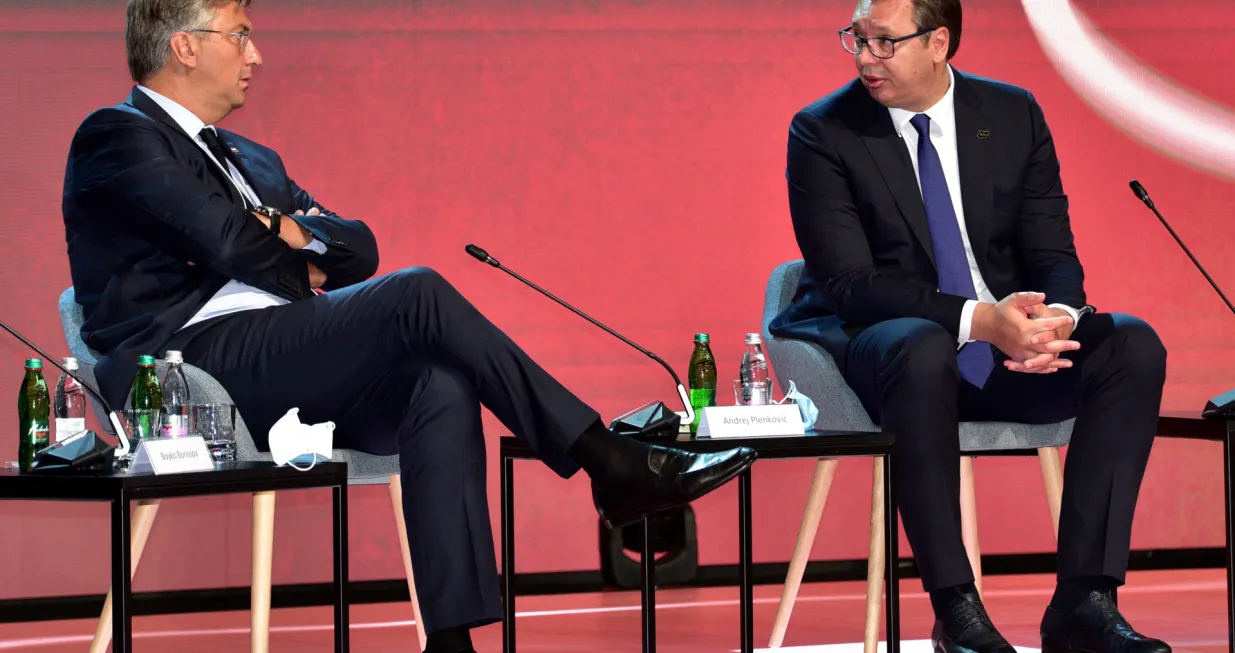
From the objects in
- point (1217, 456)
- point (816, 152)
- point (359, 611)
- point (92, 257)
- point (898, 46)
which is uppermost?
point (898, 46)

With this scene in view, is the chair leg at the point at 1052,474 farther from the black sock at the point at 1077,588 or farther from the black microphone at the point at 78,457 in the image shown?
the black microphone at the point at 78,457

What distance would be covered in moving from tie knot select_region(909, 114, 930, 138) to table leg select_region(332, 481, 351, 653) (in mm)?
1465

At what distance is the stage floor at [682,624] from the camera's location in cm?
327

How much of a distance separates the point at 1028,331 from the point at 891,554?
52 cm

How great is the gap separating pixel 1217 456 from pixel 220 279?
330 cm

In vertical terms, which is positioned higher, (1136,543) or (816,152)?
(816,152)

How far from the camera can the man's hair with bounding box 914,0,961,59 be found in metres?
2.92

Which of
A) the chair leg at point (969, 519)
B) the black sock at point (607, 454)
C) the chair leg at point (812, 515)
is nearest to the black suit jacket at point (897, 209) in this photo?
the chair leg at point (812, 515)

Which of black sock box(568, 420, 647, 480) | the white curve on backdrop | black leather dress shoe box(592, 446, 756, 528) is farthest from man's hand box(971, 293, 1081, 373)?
the white curve on backdrop

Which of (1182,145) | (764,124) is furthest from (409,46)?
(1182,145)

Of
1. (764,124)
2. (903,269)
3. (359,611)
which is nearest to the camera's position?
(903,269)

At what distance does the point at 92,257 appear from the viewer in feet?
8.30

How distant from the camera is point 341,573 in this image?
212 centimetres

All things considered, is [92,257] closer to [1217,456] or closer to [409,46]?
[409,46]
